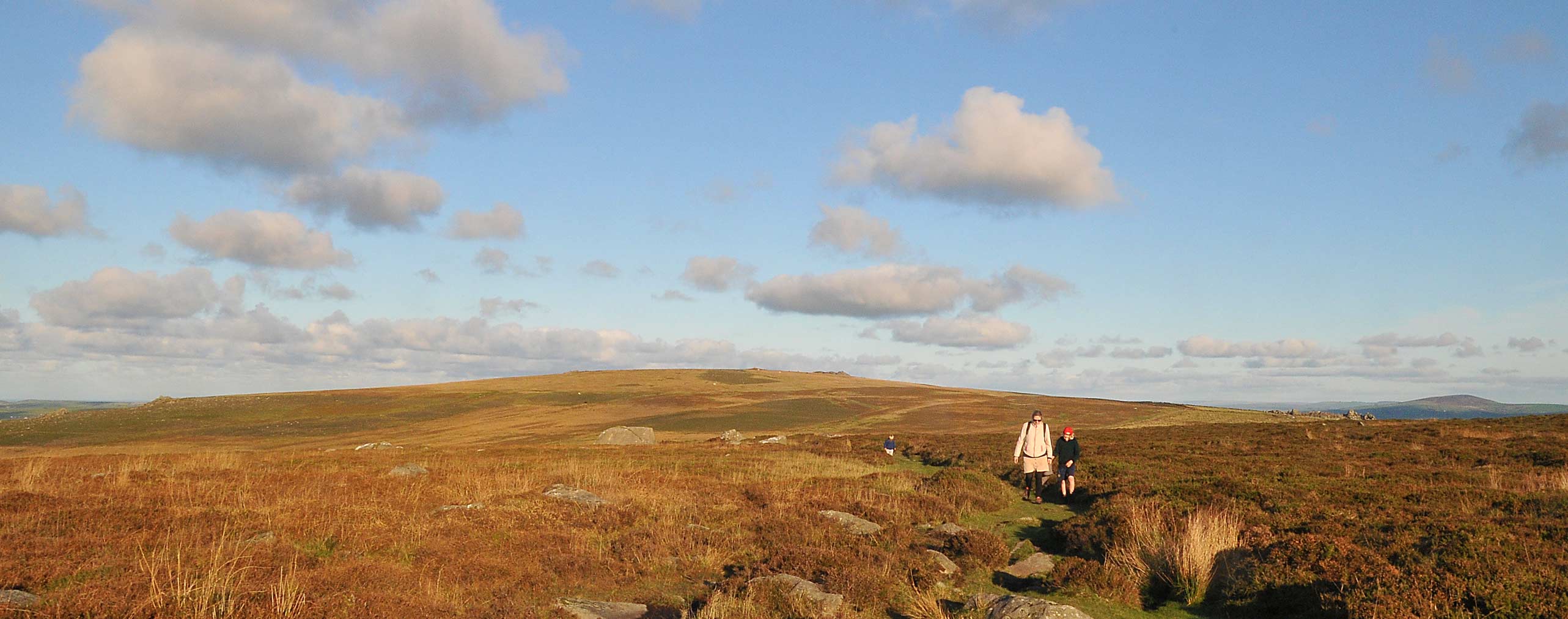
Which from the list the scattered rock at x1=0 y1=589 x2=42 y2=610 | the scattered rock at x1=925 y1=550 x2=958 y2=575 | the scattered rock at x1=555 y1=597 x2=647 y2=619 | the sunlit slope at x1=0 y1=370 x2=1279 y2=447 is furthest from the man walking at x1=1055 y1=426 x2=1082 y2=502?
the sunlit slope at x1=0 y1=370 x2=1279 y2=447

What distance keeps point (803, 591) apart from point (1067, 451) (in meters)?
13.8

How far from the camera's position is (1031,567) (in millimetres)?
13719

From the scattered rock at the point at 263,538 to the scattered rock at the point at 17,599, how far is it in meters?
3.40

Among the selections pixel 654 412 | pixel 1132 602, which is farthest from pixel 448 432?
pixel 1132 602

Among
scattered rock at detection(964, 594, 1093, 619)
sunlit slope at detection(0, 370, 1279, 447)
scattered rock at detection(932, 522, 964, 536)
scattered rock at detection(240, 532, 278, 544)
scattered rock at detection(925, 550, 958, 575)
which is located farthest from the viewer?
sunlit slope at detection(0, 370, 1279, 447)

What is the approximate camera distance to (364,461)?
30516 millimetres

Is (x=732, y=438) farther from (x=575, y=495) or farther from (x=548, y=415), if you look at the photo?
(x=548, y=415)

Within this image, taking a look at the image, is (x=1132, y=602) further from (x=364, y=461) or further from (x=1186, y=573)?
(x=364, y=461)

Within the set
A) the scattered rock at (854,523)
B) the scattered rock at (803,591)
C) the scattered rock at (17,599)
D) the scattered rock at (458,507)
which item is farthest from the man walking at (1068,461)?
the scattered rock at (17,599)

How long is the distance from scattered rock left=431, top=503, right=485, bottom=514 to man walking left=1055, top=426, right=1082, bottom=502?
15261 mm

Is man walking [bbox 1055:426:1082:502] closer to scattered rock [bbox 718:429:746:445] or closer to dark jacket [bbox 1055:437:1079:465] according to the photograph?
dark jacket [bbox 1055:437:1079:465]

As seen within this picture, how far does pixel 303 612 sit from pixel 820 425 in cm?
7340

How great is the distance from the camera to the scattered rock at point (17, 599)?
810 centimetres

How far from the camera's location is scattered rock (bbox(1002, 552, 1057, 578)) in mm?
13430
